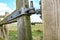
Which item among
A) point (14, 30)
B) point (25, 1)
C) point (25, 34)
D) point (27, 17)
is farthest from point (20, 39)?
point (14, 30)

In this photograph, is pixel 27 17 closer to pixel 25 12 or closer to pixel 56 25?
pixel 25 12

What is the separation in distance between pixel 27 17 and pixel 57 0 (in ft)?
2.68

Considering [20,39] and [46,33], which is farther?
[20,39]

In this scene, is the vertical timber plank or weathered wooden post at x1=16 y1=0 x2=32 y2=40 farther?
weathered wooden post at x1=16 y1=0 x2=32 y2=40

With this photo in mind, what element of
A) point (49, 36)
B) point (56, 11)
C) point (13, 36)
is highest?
point (56, 11)

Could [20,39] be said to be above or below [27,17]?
below

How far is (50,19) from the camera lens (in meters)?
0.76

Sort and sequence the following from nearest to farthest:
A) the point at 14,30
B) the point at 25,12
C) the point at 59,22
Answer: the point at 59,22 < the point at 25,12 < the point at 14,30

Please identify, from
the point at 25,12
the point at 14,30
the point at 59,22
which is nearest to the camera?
the point at 59,22

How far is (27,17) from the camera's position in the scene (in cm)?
154

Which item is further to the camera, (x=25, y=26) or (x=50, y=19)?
(x=25, y=26)

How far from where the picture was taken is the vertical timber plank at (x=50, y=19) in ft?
2.42

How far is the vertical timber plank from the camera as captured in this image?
0.74 meters

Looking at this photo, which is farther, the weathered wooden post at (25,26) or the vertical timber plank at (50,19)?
the weathered wooden post at (25,26)
